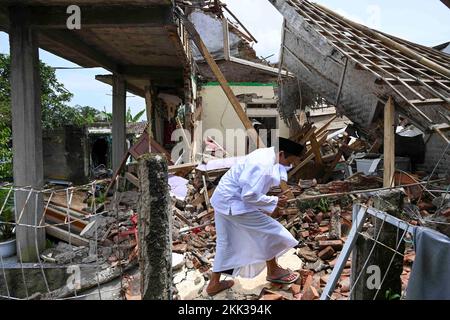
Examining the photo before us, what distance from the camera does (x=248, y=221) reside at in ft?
13.9

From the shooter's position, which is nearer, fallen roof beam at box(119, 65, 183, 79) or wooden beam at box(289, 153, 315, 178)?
wooden beam at box(289, 153, 315, 178)

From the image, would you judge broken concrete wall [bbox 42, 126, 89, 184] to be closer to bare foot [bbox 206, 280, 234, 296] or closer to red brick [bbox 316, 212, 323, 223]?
red brick [bbox 316, 212, 323, 223]

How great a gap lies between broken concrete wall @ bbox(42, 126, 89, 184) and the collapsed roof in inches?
337

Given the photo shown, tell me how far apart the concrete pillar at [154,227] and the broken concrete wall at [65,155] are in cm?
1159

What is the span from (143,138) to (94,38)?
3.04m

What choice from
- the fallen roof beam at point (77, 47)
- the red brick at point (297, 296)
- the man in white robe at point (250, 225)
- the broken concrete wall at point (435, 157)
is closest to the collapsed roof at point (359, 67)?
the broken concrete wall at point (435, 157)

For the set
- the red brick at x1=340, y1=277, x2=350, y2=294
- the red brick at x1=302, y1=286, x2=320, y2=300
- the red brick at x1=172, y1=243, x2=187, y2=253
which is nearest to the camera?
the red brick at x1=302, y1=286, x2=320, y2=300

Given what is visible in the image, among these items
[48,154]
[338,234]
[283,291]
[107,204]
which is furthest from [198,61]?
[283,291]

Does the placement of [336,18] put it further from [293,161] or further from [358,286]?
[358,286]

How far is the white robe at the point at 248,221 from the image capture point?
163 inches

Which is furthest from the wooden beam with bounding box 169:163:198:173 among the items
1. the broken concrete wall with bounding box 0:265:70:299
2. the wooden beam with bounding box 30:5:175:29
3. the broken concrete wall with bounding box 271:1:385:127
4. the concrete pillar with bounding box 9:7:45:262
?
the broken concrete wall with bounding box 271:1:385:127

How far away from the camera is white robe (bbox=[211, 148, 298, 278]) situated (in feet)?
13.6

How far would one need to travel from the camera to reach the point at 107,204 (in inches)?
330

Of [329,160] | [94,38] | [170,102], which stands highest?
[94,38]
